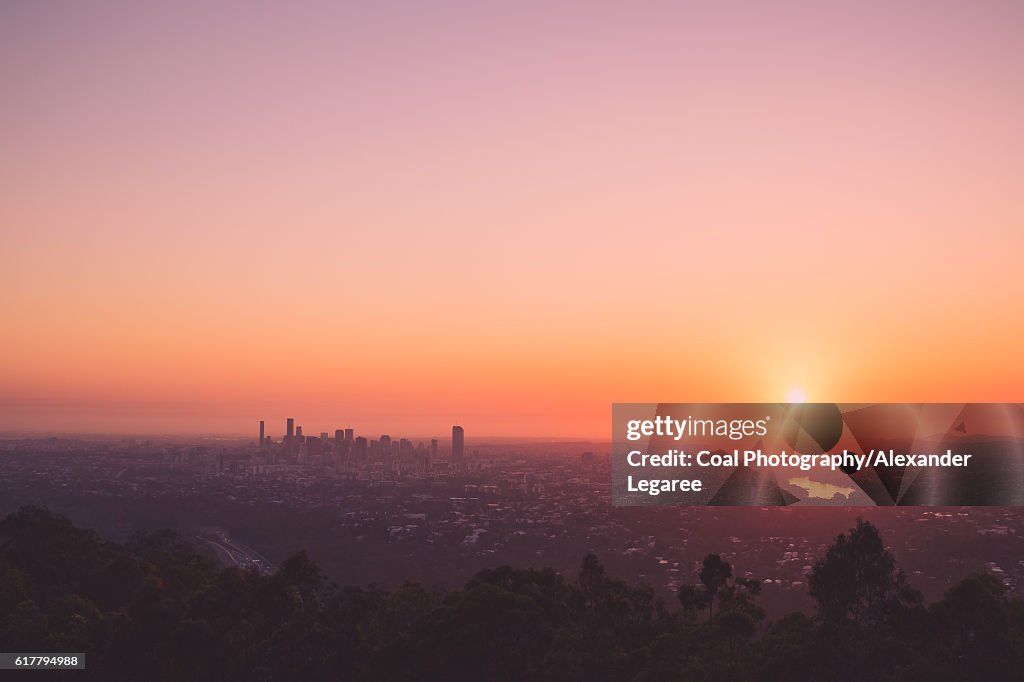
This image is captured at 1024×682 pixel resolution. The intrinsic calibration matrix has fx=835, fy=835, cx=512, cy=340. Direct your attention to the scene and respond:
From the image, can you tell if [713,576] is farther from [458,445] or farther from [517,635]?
[458,445]

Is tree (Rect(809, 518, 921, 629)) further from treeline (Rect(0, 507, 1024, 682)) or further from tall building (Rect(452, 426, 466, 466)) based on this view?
tall building (Rect(452, 426, 466, 466))

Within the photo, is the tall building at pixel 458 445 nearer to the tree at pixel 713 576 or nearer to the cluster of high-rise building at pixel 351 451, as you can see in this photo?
the cluster of high-rise building at pixel 351 451

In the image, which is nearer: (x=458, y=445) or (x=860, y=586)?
(x=860, y=586)

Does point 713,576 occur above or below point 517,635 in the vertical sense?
above

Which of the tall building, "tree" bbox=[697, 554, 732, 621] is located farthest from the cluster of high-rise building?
"tree" bbox=[697, 554, 732, 621]

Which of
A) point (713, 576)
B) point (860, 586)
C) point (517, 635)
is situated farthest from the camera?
point (713, 576)

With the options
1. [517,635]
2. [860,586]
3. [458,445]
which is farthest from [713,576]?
[458,445]

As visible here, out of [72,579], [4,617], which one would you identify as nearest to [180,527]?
[72,579]
